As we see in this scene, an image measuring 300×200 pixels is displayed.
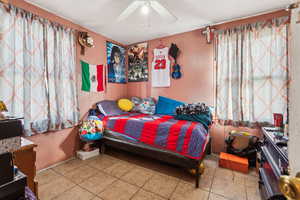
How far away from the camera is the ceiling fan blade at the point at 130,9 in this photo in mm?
1877

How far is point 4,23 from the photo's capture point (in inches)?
64.3

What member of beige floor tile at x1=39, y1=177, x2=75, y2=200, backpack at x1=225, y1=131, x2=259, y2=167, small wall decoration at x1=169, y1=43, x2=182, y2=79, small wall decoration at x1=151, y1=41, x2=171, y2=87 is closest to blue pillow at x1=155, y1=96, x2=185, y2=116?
small wall decoration at x1=151, y1=41, x2=171, y2=87

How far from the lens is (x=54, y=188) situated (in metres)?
1.62

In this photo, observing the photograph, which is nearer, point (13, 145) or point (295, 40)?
point (295, 40)

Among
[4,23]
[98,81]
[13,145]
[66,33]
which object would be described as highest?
[66,33]

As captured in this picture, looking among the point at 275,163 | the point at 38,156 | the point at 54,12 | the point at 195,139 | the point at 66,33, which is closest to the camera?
the point at 275,163

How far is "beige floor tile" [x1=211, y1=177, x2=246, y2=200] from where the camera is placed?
59.1 inches

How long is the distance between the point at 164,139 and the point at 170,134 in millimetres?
114

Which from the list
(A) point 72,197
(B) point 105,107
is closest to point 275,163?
(A) point 72,197

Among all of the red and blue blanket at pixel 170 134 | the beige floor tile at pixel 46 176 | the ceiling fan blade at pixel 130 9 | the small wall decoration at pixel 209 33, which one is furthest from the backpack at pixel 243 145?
the beige floor tile at pixel 46 176

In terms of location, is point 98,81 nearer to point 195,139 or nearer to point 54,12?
point 54,12

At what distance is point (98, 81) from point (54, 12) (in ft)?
4.32

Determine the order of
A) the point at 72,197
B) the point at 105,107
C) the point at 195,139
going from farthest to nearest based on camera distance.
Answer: the point at 105,107, the point at 195,139, the point at 72,197

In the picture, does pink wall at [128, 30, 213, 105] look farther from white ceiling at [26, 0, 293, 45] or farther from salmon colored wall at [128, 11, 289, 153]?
white ceiling at [26, 0, 293, 45]
